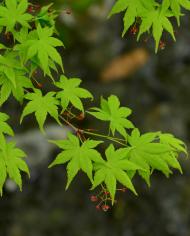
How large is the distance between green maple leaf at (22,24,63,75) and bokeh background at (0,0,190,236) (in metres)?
2.69

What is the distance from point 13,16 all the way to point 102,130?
3.66 metres

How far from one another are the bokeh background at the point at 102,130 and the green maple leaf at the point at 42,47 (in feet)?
8.84

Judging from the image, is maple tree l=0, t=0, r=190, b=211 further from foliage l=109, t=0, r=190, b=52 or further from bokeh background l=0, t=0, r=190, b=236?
bokeh background l=0, t=0, r=190, b=236

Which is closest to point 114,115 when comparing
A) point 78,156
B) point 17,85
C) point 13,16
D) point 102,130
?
point 78,156

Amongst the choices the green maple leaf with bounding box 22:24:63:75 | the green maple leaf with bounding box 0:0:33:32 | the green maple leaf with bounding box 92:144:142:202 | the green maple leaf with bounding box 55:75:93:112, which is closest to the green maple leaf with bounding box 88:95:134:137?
the green maple leaf with bounding box 55:75:93:112

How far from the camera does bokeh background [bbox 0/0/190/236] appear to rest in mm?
5363

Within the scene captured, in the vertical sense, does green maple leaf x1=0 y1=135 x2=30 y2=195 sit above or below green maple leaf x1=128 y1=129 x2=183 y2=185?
below

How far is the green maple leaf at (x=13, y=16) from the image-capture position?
7.45 feet

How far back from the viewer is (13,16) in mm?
2281

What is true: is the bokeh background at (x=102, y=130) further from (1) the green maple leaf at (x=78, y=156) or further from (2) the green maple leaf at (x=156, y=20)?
(1) the green maple leaf at (x=78, y=156)

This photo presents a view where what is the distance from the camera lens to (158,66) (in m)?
6.82

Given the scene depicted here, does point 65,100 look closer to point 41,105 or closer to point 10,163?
point 41,105

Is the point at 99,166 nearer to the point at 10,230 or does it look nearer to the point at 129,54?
the point at 10,230

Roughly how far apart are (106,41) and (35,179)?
2.67 metres
